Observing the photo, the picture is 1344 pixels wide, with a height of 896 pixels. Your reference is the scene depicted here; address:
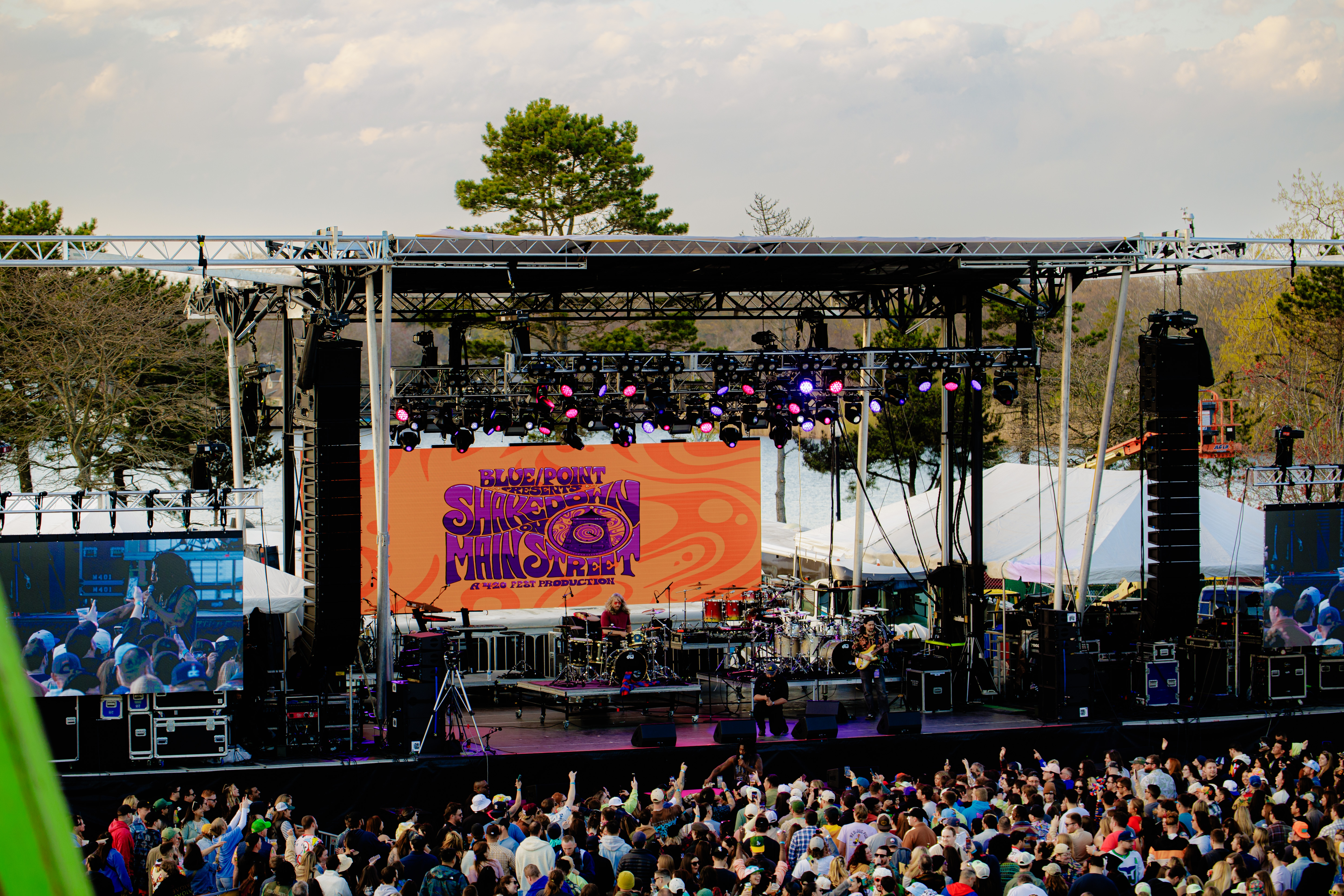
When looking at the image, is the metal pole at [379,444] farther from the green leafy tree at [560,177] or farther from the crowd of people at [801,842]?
the green leafy tree at [560,177]

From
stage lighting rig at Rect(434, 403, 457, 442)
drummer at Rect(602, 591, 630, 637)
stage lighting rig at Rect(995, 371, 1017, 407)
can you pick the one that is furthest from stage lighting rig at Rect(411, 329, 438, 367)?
stage lighting rig at Rect(995, 371, 1017, 407)

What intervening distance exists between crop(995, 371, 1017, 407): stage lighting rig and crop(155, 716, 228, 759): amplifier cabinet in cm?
1012

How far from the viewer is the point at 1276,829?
826 centimetres

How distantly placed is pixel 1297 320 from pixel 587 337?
59.9 feet

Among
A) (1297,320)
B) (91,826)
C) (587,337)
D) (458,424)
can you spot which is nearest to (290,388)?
(458,424)

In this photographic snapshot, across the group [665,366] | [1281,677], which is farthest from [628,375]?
[1281,677]

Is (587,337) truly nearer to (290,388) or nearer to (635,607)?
(635,607)

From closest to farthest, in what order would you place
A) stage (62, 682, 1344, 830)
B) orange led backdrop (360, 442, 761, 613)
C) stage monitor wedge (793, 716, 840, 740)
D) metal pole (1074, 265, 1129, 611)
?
stage (62, 682, 1344, 830) < stage monitor wedge (793, 716, 840, 740) < metal pole (1074, 265, 1129, 611) < orange led backdrop (360, 442, 761, 613)

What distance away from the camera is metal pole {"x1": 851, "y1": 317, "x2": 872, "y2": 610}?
1783 centimetres

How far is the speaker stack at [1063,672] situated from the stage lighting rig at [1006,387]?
2.79 m

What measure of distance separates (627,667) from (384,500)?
404 cm

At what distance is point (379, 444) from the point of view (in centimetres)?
1372

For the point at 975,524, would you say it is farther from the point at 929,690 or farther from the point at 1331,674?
the point at 1331,674

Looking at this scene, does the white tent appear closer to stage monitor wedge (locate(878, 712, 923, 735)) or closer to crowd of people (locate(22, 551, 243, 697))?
stage monitor wedge (locate(878, 712, 923, 735))
